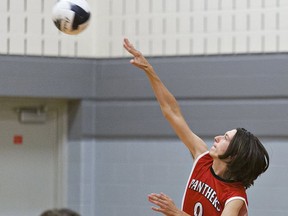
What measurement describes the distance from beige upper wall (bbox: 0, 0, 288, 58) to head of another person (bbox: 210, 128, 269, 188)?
2750 mm

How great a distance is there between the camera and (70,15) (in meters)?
6.14

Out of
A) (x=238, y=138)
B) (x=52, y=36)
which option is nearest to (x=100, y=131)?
(x=52, y=36)

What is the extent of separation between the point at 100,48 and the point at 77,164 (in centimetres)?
117

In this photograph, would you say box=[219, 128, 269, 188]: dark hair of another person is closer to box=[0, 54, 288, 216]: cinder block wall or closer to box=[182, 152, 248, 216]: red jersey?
box=[182, 152, 248, 216]: red jersey

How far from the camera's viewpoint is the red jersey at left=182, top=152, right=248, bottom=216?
16.4 feet

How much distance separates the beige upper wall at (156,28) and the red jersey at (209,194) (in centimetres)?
275

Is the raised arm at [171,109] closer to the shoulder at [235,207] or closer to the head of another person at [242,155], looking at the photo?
the head of another person at [242,155]

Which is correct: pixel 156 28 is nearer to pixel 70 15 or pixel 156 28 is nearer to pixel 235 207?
pixel 70 15

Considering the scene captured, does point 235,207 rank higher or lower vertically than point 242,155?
lower

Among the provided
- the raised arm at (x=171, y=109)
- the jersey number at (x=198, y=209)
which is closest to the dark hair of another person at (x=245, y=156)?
the jersey number at (x=198, y=209)

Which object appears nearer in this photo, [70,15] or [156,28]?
[70,15]

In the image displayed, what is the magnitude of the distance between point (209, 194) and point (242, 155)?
32 centimetres

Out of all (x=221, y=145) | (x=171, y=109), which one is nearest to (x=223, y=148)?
(x=221, y=145)

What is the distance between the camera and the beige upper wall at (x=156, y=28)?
25.0 ft
